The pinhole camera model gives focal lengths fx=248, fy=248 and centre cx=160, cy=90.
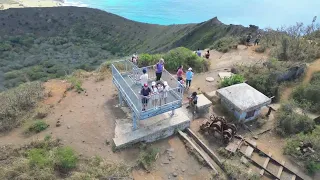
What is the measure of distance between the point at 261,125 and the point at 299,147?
1.86 metres

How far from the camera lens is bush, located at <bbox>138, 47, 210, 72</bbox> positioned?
15.7 metres

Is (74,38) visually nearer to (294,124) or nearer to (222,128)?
(222,128)

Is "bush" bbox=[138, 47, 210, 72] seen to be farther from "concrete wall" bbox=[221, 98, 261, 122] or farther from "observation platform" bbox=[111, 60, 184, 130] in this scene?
"concrete wall" bbox=[221, 98, 261, 122]

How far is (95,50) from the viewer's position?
5406cm

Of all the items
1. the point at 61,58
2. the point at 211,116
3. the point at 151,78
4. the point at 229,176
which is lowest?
the point at 61,58

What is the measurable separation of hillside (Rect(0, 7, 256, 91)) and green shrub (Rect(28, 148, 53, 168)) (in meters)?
24.2

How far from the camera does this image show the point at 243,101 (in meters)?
10.9

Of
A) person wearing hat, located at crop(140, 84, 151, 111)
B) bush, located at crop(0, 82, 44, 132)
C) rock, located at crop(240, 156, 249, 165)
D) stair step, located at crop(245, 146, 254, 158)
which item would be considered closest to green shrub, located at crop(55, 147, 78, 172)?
person wearing hat, located at crop(140, 84, 151, 111)

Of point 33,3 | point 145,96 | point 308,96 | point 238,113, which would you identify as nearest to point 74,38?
point 33,3

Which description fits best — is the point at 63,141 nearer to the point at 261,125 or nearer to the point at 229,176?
the point at 229,176

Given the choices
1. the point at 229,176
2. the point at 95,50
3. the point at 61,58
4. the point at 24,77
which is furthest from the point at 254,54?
the point at 95,50

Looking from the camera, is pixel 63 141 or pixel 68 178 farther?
A: pixel 63 141

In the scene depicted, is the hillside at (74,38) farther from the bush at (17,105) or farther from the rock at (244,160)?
the rock at (244,160)

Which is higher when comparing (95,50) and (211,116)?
(211,116)
